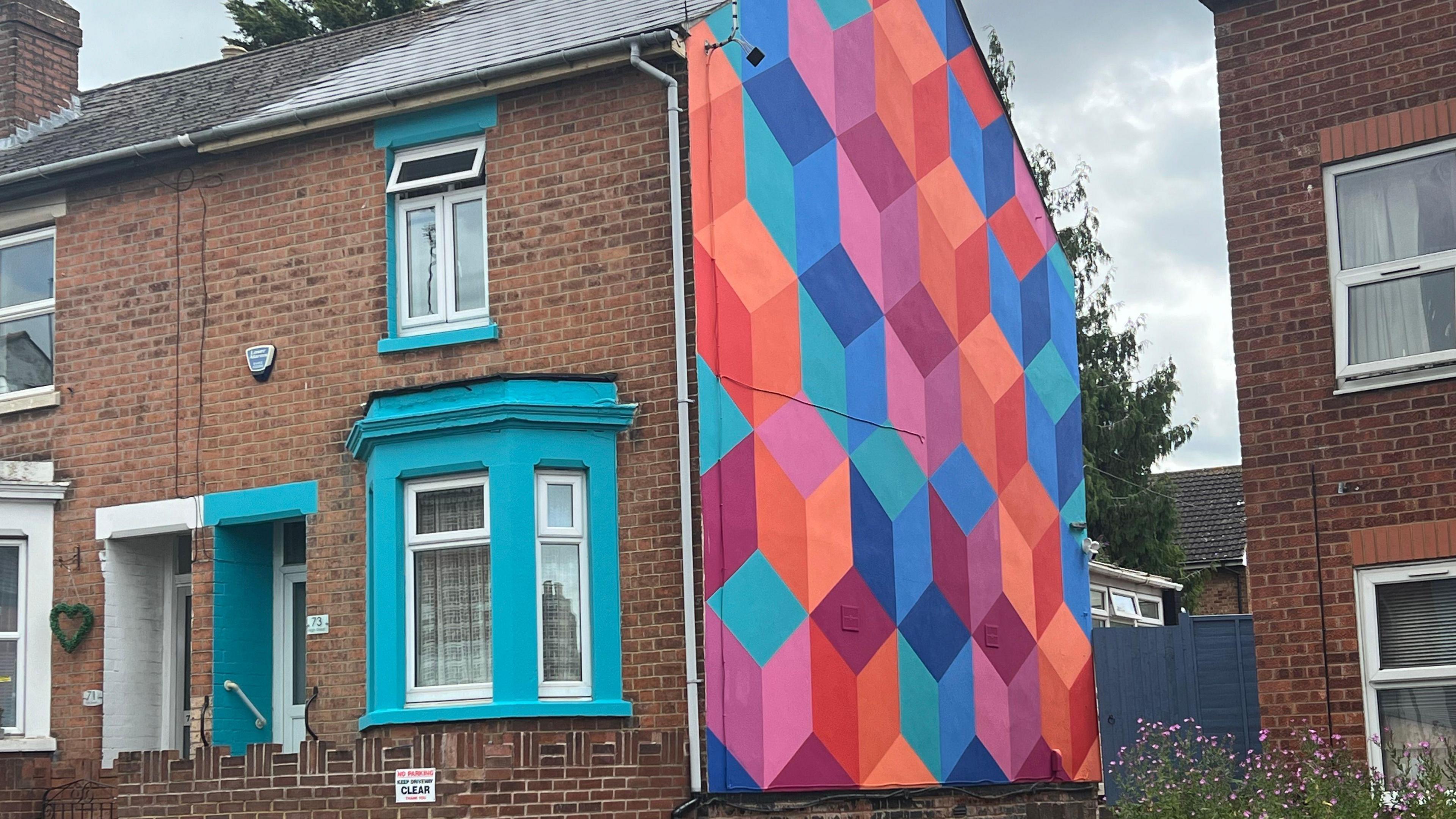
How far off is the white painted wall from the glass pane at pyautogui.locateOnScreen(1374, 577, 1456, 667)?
10.4 metres

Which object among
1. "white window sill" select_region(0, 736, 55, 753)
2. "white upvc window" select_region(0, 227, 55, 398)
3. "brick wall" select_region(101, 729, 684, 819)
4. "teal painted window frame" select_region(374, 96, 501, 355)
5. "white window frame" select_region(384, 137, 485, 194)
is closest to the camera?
"brick wall" select_region(101, 729, 684, 819)

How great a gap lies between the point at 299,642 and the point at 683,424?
4540mm

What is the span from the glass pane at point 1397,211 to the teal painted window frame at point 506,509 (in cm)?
546

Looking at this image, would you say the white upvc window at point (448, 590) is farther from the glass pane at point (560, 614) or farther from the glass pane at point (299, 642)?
the glass pane at point (299, 642)

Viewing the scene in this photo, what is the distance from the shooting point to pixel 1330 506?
37.4 feet

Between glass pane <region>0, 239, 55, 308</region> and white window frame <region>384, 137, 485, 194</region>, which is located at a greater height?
white window frame <region>384, 137, 485, 194</region>

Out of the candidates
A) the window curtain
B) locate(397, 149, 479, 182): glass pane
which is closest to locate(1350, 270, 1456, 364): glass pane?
the window curtain

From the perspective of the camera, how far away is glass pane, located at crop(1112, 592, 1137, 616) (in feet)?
67.3

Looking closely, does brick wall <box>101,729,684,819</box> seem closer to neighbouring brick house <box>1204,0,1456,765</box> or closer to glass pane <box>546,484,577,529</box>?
glass pane <box>546,484,577,529</box>

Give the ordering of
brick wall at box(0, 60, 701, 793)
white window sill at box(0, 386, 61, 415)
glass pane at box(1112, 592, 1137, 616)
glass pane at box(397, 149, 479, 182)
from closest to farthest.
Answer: brick wall at box(0, 60, 701, 793), glass pane at box(397, 149, 479, 182), white window sill at box(0, 386, 61, 415), glass pane at box(1112, 592, 1137, 616)

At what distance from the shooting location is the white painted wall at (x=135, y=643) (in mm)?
14914

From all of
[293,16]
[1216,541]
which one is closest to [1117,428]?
[1216,541]

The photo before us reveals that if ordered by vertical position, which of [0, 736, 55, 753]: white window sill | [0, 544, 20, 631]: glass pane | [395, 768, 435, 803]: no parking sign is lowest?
[395, 768, 435, 803]: no parking sign

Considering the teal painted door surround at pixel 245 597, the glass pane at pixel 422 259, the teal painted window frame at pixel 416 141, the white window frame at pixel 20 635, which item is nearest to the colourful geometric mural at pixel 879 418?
the teal painted window frame at pixel 416 141
